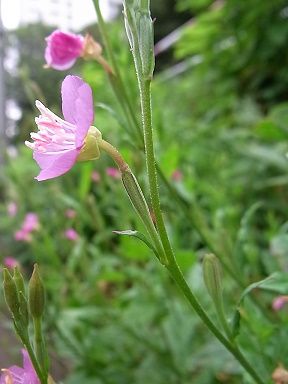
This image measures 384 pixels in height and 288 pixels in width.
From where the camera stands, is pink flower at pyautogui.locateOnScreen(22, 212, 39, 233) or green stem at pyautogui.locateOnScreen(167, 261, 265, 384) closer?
green stem at pyautogui.locateOnScreen(167, 261, 265, 384)

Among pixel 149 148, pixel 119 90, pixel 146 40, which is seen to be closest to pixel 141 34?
pixel 146 40

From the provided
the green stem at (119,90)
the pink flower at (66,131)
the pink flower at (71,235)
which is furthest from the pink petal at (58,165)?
the pink flower at (71,235)

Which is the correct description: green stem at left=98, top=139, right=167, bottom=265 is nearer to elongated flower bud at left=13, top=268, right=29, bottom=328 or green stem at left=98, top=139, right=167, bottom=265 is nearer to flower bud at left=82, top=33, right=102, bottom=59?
elongated flower bud at left=13, top=268, right=29, bottom=328

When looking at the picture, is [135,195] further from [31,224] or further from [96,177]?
[31,224]

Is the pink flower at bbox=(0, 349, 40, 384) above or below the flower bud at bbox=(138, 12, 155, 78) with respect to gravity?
below

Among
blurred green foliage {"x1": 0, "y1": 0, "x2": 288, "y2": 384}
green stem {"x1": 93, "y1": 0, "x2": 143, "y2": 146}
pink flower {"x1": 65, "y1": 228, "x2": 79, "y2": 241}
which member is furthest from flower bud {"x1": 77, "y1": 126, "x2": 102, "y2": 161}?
pink flower {"x1": 65, "y1": 228, "x2": 79, "y2": 241}

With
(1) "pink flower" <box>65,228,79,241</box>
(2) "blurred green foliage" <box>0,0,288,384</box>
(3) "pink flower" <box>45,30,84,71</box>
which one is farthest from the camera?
(1) "pink flower" <box>65,228,79,241</box>

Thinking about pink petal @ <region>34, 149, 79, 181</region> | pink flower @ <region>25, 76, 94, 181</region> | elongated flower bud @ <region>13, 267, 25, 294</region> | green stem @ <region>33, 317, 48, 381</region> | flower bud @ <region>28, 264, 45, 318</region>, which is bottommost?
green stem @ <region>33, 317, 48, 381</region>

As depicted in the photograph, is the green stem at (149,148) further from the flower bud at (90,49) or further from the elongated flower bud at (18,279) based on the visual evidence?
the flower bud at (90,49)
